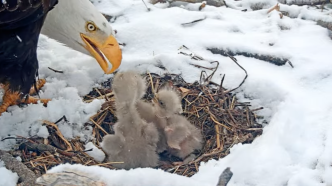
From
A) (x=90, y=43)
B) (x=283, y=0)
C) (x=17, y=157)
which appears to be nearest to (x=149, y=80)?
(x=90, y=43)

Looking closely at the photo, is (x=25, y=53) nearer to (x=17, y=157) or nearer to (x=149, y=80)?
(x=17, y=157)

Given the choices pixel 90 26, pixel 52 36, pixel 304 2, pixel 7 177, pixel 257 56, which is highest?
pixel 90 26

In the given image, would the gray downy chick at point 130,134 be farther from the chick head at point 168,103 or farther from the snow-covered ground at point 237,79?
the snow-covered ground at point 237,79

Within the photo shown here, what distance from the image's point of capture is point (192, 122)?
3.14 m

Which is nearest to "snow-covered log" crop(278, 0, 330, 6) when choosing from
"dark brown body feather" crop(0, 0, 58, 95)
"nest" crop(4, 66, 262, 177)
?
"nest" crop(4, 66, 262, 177)

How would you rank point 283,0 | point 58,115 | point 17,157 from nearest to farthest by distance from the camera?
1. point 17,157
2. point 58,115
3. point 283,0

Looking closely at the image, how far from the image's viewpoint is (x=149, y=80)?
3.42m

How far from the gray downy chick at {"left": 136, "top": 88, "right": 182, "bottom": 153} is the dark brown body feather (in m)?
0.80

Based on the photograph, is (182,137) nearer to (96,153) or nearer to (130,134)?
(130,134)

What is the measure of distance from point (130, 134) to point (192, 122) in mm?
527

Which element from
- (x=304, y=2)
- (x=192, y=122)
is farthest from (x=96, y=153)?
(x=304, y=2)

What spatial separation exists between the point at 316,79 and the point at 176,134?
4.19 ft

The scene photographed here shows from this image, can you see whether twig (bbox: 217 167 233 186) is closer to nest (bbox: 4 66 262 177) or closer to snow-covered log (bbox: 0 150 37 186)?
nest (bbox: 4 66 262 177)

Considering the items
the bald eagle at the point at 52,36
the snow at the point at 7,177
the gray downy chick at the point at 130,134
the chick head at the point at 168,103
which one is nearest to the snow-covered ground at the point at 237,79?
the snow at the point at 7,177
